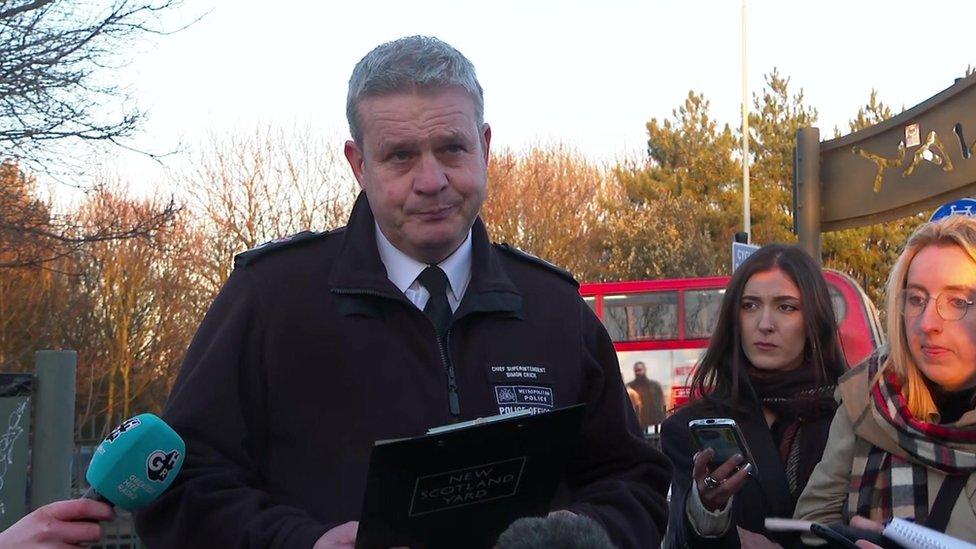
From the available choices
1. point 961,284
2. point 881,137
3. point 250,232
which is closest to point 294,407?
point 961,284

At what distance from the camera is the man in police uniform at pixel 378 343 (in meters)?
2.88

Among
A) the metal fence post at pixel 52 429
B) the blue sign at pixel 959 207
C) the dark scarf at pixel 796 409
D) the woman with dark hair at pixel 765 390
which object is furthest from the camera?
the blue sign at pixel 959 207

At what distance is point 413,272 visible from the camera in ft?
10.1

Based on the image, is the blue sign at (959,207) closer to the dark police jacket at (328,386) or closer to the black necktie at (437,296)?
the dark police jacket at (328,386)

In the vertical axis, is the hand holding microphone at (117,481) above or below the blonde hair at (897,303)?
below

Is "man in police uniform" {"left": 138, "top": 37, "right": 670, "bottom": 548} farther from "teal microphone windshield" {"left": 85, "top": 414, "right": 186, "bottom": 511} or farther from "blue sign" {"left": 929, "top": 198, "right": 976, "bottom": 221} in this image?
"blue sign" {"left": 929, "top": 198, "right": 976, "bottom": 221}

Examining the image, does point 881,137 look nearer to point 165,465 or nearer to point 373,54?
point 373,54

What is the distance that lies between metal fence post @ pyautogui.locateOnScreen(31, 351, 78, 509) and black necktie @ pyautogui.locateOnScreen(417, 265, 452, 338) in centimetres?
387

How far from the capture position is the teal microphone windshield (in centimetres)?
250

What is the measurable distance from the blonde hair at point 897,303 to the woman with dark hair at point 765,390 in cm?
57

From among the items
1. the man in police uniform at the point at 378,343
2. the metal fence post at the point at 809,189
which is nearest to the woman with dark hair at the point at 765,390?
the man in police uniform at the point at 378,343

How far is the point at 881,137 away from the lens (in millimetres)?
6719

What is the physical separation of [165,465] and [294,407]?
1.36 feet

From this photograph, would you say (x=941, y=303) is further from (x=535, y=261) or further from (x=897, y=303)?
(x=535, y=261)
